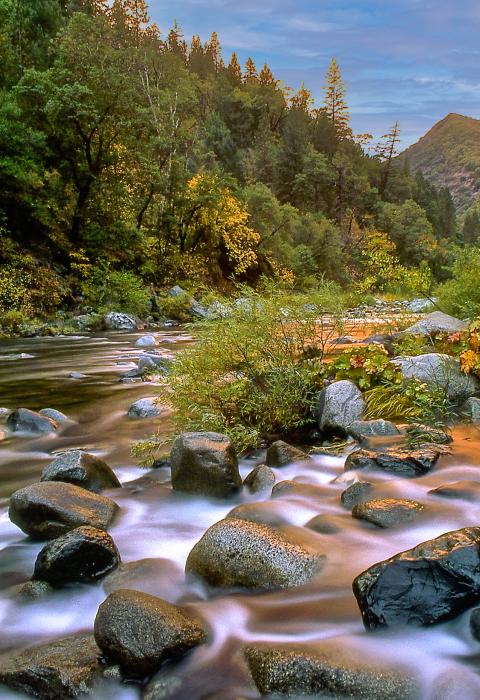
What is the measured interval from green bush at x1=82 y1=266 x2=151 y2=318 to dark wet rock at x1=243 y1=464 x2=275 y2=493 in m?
16.6

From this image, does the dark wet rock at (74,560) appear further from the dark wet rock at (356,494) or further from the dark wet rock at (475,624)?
the dark wet rock at (475,624)

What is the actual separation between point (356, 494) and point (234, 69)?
8425 cm

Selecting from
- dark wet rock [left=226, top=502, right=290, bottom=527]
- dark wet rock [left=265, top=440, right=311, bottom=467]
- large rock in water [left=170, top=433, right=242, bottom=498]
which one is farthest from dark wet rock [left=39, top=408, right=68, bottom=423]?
dark wet rock [left=226, top=502, right=290, bottom=527]

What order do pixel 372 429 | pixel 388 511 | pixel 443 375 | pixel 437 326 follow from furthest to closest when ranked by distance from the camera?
pixel 437 326 → pixel 443 375 → pixel 372 429 → pixel 388 511

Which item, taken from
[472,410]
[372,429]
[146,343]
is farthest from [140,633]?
[146,343]

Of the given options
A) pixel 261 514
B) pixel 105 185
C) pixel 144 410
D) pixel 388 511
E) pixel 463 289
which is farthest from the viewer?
pixel 105 185

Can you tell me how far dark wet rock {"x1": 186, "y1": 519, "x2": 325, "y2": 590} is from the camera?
9.52 feet

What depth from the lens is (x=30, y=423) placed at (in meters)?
6.39

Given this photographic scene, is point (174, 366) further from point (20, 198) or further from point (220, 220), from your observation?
point (220, 220)

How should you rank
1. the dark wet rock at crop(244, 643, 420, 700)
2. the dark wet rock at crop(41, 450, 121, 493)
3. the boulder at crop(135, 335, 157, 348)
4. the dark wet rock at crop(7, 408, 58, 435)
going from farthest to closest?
1. the boulder at crop(135, 335, 157, 348)
2. the dark wet rock at crop(7, 408, 58, 435)
3. the dark wet rock at crop(41, 450, 121, 493)
4. the dark wet rock at crop(244, 643, 420, 700)

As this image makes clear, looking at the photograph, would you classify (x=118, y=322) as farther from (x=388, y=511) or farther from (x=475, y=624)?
A: (x=475, y=624)

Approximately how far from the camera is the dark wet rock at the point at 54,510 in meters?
3.51

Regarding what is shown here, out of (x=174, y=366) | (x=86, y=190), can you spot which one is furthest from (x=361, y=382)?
(x=86, y=190)

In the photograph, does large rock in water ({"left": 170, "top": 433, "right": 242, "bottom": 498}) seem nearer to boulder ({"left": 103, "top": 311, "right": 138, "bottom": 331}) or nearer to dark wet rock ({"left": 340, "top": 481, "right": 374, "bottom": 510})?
dark wet rock ({"left": 340, "top": 481, "right": 374, "bottom": 510})
